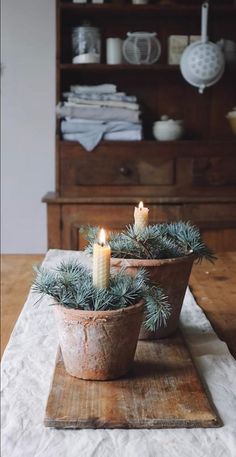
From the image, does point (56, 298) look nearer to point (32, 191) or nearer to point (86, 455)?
point (86, 455)

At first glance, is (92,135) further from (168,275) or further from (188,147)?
(168,275)

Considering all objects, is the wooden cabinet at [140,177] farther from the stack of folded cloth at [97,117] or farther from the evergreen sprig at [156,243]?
the evergreen sprig at [156,243]

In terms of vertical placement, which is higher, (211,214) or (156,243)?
(156,243)

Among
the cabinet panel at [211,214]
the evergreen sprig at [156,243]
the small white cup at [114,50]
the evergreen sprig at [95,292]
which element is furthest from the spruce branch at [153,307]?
the small white cup at [114,50]

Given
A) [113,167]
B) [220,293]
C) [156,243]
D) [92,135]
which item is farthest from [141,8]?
[156,243]

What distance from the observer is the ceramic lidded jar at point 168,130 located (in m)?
2.61

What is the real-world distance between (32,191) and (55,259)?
173cm

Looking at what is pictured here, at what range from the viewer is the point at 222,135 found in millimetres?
2857

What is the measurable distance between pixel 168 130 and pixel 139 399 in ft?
6.71

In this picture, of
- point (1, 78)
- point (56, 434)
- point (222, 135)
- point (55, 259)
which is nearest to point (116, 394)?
point (56, 434)

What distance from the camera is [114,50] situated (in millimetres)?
2627

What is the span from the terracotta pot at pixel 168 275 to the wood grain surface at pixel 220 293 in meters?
0.09

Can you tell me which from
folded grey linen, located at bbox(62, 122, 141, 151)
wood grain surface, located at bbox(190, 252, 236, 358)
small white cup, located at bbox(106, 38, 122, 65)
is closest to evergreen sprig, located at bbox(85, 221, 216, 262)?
wood grain surface, located at bbox(190, 252, 236, 358)

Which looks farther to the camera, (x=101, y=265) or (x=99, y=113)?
(x=99, y=113)
